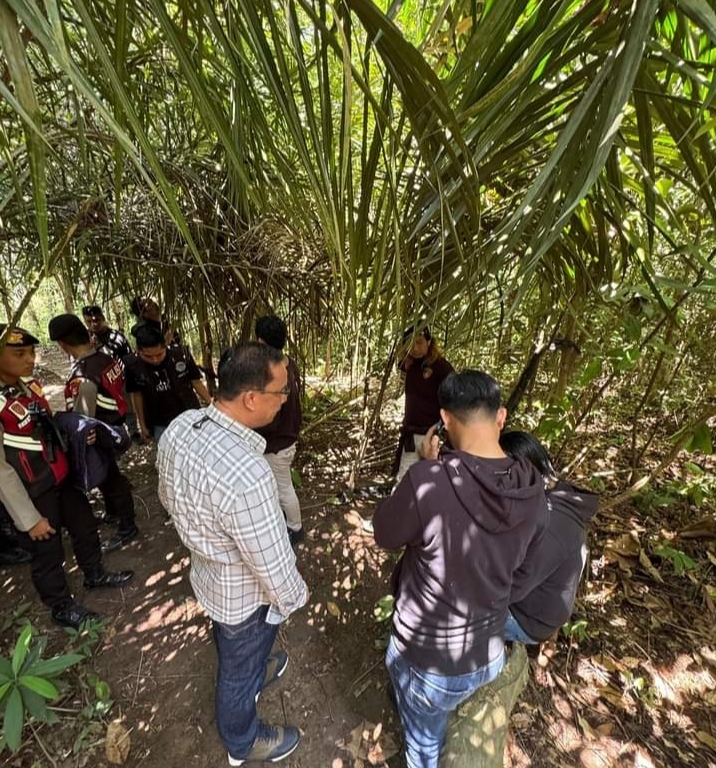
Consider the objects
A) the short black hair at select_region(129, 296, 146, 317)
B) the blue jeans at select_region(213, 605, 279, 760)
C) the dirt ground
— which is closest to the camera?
the blue jeans at select_region(213, 605, 279, 760)

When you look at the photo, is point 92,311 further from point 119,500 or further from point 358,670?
point 358,670

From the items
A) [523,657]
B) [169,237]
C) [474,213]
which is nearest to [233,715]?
[523,657]

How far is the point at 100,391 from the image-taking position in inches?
94.5

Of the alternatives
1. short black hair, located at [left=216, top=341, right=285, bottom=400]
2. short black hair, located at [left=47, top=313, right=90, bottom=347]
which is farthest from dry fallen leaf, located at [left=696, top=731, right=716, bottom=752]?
short black hair, located at [left=47, top=313, right=90, bottom=347]

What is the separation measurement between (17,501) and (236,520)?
134cm

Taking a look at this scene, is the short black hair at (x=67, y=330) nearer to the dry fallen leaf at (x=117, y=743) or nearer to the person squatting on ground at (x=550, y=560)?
the dry fallen leaf at (x=117, y=743)

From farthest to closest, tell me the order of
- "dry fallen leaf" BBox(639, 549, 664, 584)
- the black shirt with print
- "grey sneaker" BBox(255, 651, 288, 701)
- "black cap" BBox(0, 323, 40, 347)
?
the black shirt with print
"dry fallen leaf" BBox(639, 549, 664, 584)
"grey sneaker" BBox(255, 651, 288, 701)
"black cap" BBox(0, 323, 40, 347)

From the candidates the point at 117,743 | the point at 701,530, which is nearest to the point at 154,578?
the point at 117,743

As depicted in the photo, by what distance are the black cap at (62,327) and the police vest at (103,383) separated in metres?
0.19

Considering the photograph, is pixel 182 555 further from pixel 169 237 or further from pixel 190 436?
pixel 169 237

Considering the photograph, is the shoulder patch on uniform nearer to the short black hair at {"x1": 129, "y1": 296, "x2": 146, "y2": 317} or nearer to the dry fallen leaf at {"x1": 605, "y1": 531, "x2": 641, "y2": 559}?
the short black hair at {"x1": 129, "y1": 296, "x2": 146, "y2": 317}

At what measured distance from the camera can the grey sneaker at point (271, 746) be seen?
1453 millimetres

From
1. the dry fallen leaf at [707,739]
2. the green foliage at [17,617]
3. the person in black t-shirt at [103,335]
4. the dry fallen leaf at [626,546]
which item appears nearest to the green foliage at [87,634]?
the green foliage at [17,617]

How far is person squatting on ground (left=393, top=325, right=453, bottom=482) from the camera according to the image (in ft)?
8.28
